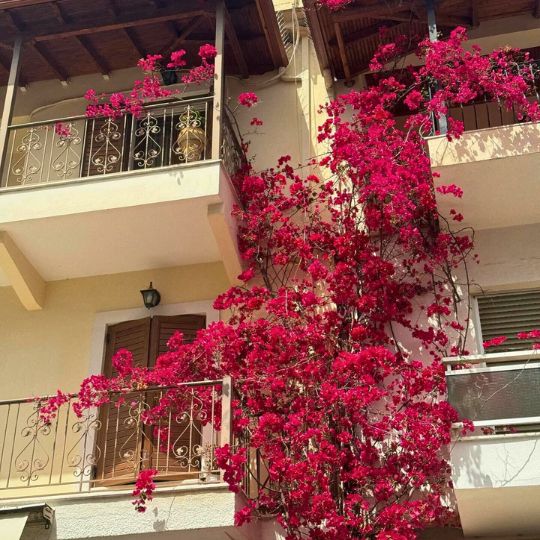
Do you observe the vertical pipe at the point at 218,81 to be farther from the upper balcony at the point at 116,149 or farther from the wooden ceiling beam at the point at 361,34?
the wooden ceiling beam at the point at 361,34

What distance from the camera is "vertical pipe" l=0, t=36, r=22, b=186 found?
36.9ft

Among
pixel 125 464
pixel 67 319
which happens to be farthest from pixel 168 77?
pixel 125 464

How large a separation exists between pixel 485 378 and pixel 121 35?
754cm

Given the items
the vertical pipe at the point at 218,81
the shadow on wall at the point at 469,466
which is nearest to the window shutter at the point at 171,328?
the vertical pipe at the point at 218,81

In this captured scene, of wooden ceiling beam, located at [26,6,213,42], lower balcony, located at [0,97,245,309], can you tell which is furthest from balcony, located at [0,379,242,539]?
wooden ceiling beam, located at [26,6,213,42]

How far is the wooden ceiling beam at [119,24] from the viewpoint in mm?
11719

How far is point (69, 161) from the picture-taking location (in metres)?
12.9

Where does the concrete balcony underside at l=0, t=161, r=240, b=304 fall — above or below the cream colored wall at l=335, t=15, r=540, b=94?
below

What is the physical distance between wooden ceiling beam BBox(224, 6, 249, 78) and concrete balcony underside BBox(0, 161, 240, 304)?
2.56m

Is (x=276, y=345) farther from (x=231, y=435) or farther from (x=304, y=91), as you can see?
(x=304, y=91)

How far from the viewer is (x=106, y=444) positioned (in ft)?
35.6

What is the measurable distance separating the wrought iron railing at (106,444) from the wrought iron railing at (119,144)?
3142 mm

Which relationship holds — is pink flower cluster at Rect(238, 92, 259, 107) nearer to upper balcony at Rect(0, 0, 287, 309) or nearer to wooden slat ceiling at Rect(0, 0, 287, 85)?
upper balcony at Rect(0, 0, 287, 309)

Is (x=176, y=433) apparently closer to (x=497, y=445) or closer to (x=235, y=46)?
(x=497, y=445)
